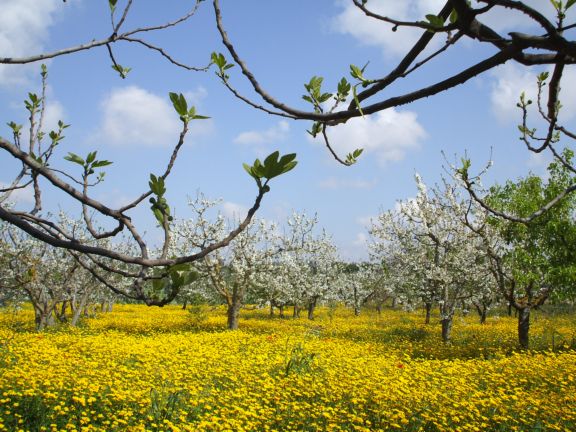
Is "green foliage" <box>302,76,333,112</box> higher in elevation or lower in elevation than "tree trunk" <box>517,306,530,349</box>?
higher

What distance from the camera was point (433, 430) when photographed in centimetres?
605

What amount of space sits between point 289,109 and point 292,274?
24.9 metres

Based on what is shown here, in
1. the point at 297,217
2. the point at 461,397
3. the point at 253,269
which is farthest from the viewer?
the point at 297,217

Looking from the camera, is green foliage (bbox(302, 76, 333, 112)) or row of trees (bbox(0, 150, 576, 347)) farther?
row of trees (bbox(0, 150, 576, 347))

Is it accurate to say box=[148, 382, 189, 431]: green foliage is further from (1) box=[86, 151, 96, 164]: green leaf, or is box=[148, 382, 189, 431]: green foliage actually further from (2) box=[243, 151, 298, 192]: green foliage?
(2) box=[243, 151, 298, 192]: green foliage

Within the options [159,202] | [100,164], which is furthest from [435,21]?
[100,164]

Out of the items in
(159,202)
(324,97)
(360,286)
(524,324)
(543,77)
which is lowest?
(524,324)

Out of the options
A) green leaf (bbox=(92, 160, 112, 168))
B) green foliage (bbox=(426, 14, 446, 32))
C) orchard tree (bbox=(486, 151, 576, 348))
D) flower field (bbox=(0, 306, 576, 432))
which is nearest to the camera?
green foliage (bbox=(426, 14, 446, 32))

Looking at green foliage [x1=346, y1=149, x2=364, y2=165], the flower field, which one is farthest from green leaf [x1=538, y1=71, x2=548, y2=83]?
the flower field

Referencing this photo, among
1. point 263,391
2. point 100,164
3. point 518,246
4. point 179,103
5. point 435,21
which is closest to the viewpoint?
point 435,21

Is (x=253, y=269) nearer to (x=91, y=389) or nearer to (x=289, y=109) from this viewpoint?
(x=91, y=389)

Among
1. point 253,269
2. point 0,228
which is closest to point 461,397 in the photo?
point 253,269

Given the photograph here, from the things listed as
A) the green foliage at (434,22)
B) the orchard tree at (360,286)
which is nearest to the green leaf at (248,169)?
the green foliage at (434,22)

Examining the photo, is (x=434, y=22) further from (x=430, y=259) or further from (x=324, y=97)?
(x=430, y=259)
